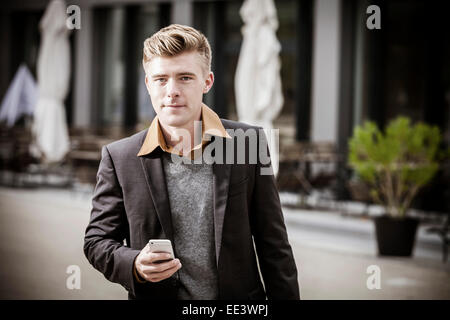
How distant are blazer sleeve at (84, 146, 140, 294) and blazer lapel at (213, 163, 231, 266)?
0.22m

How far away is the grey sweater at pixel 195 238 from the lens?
1.50 m

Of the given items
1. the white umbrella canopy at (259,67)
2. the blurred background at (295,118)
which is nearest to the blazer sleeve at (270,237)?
the blurred background at (295,118)

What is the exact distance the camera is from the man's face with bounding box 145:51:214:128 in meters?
1.45

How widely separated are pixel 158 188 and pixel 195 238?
0.49ft

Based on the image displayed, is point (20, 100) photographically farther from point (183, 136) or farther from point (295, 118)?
point (183, 136)

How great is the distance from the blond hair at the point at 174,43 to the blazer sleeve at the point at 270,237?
293 mm

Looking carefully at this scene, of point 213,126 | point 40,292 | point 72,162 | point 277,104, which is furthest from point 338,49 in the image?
point 213,126

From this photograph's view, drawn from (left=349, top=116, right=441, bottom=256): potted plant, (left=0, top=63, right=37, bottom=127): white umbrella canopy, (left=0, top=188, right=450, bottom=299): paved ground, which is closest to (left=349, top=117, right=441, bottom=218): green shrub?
(left=349, top=116, right=441, bottom=256): potted plant

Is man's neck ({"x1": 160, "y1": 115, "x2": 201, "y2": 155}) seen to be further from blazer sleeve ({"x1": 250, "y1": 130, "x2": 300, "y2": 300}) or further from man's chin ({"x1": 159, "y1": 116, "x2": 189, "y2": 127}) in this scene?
blazer sleeve ({"x1": 250, "y1": 130, "x2": 300, "y2": 300})

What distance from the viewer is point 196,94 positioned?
4.85 feet

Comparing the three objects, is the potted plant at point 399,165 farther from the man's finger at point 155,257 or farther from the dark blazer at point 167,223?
the man's finger at point 155,257

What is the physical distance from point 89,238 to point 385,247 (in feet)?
16.9

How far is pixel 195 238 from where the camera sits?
1.50 m

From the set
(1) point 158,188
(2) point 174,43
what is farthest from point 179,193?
(2) point 174,43
